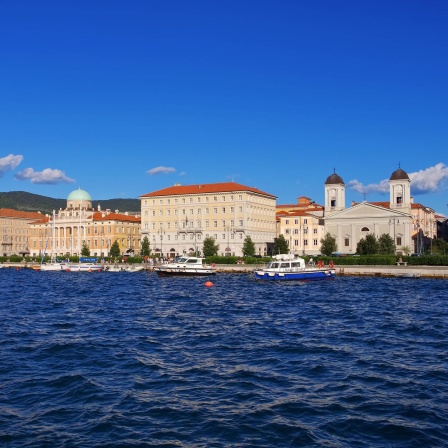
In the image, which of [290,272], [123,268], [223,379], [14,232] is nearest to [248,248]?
[123,268]

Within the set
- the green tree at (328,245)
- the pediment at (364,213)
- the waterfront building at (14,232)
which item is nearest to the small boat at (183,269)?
the green tree at (328,245)

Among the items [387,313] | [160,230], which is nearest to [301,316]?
[387,313]

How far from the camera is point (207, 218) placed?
376 ft

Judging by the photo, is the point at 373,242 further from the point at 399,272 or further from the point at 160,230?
the point at 160,230

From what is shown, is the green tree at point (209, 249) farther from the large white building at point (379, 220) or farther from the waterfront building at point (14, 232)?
the waterfront building at point (14, 232)

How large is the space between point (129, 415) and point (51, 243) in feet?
416

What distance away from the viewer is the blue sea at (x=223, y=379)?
43.5 ft

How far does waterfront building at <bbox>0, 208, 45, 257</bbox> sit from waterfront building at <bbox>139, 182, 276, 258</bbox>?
4624cm

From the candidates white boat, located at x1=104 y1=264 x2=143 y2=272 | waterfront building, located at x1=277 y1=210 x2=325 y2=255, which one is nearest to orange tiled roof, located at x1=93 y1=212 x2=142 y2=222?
waterfront building, located at x1=277 y1=210 x2=325 y2=255

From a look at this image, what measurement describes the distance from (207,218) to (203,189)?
5.29m

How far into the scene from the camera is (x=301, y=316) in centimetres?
3262

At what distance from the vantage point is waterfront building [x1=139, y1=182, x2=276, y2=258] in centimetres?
11150

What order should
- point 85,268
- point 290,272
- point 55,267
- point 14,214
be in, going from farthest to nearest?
point 14,214
point 55,267
point 85,268
point 290,272

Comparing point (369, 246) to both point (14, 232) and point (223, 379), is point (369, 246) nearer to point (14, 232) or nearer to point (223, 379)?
point (223, 379)
